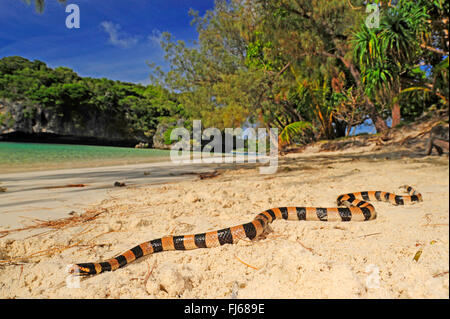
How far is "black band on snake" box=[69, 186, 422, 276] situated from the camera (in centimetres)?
146

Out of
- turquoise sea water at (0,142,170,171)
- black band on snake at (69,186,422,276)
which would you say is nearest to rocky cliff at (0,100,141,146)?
turquoise sea water at (0,142,170,171)

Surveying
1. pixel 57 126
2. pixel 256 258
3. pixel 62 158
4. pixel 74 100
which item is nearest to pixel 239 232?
pixel 256 258

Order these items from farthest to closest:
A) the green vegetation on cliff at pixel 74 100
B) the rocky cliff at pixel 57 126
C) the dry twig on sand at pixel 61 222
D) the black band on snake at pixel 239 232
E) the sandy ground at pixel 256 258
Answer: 1. the rocky cliff at pixel 57 126
2. the green vegetation on cliff at pixel 74 100
3. the dry twig on sand at pixel 61 222
4. the black band on snake at pixel 239 232
5. the sandy ground at pixel 256 258

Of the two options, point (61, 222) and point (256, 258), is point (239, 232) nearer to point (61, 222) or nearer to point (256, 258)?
point (256, 258)

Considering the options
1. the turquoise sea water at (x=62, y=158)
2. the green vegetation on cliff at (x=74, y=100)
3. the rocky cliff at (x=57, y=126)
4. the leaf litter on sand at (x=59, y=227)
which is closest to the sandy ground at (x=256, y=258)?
the leaf litter on sand at (x=59, y=227)

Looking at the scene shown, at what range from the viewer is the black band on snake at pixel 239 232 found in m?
1.46

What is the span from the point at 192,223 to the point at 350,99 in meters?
12.7

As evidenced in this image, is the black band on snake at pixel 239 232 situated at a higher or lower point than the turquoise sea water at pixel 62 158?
lower

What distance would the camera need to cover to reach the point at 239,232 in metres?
1.77

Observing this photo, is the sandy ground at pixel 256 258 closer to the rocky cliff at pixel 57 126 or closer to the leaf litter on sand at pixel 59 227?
the leaf litter on sand at pixel 59 227

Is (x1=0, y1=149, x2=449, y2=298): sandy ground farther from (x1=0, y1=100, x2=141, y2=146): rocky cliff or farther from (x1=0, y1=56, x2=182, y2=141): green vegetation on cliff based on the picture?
(x1=0, y1=100, x2=141, y2=146): rocky cliff

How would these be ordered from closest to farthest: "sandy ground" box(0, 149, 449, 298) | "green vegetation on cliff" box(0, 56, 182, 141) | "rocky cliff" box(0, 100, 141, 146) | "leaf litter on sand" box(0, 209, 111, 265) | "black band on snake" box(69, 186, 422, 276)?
1. "sandy ground" box(0, 149, 449, 298)
2. "black band on snake" box(69, 186, 422, 276)
3. "leaf litter on sand" box(0, 209, 111, 265)
4. "green vegetation on cliff" box(0, 56, 182, 141)
5. "rocky cliff" box(0, 100, 141, 146)

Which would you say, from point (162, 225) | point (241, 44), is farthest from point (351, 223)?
point (241, 44)
